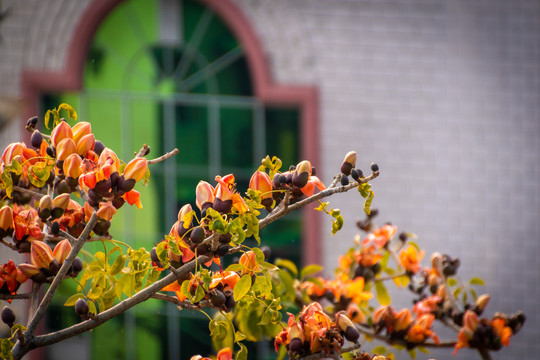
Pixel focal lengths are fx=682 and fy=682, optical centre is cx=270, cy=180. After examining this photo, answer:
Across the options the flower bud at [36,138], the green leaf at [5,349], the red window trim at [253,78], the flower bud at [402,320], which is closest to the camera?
the green leaf at [5,349]

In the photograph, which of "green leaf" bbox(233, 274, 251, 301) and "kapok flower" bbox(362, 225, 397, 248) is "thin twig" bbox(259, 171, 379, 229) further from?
"kapok flower" bbox(362, 225, 397, 248)

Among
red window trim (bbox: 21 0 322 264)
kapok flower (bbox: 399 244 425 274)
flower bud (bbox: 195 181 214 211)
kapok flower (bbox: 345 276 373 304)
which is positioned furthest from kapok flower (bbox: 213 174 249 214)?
red window trim (bbox: 21 0 322 264)

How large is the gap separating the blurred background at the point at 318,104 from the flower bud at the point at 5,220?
3.02 metres

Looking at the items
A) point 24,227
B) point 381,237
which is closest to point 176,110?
point 381,237

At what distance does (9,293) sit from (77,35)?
3236 mm

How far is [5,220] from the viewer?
2.61ft

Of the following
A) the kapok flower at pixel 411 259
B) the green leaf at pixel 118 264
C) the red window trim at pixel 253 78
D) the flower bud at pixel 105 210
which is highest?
the red window trim at pixel 253 78

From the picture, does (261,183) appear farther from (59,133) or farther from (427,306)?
(427,306)

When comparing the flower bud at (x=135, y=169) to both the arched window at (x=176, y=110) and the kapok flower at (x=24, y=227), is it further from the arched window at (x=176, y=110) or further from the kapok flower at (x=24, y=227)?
the arched window at (x=176, y=110)

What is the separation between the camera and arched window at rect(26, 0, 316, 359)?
382 cm

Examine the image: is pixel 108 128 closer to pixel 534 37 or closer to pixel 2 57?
pixel 2 57

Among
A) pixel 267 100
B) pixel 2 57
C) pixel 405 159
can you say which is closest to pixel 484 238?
pixel 405 159

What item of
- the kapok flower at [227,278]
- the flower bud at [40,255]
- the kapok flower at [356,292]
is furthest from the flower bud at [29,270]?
the kapok flower at [356,292]

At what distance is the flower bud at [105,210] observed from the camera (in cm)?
77
